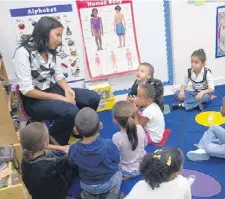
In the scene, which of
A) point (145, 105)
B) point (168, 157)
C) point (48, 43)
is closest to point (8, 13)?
point (48, 43)

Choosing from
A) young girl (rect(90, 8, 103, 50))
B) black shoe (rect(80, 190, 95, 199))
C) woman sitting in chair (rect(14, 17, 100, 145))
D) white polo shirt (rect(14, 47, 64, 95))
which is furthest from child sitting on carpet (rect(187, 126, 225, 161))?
young girl (rect(90, 8, 103, 50))

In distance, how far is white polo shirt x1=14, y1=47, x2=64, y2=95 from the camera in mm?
2270

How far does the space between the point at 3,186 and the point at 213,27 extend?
Answer: 2.50 metres

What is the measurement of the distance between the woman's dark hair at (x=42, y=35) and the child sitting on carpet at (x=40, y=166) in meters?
0.75

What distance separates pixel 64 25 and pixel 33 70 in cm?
66

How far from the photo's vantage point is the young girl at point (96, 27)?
2851 millimetres

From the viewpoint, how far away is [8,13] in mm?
2648

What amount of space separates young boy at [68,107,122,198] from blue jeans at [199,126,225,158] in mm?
744

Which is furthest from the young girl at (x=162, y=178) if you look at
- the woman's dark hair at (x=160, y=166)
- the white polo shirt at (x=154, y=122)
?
the white polo shirt at (x=154, y=122)

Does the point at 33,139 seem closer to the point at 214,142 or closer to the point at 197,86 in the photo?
the point at 214,142

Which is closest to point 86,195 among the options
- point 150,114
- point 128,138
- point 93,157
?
point 93,157

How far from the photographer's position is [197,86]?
3029 millimetres

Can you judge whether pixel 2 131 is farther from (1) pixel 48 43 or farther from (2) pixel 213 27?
(2) pixel 213 27

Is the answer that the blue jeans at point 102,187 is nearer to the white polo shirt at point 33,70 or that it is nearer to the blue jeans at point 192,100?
the white polo shirt at point 33,70
